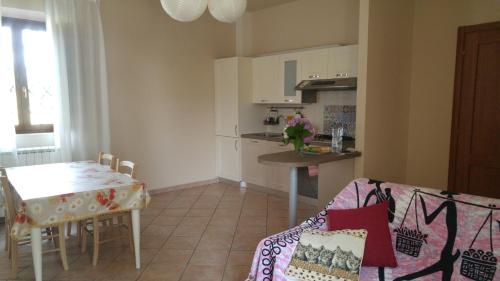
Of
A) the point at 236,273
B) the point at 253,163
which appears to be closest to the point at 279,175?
the point at 253,163

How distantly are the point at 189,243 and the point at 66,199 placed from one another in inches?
52.9

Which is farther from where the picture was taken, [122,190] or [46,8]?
[46,8]

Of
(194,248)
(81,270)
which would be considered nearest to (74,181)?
(81,270)

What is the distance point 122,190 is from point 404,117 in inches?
131

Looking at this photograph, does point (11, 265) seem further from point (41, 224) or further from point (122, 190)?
point (122, 190)

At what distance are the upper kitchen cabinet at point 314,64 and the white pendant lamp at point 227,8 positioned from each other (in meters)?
1.97

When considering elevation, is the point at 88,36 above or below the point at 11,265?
above

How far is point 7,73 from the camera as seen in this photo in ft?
12.4

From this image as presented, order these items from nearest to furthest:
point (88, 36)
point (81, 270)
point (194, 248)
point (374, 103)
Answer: point (81, 270) < point (194, 248) < point (374, 103) < point (88, 36)

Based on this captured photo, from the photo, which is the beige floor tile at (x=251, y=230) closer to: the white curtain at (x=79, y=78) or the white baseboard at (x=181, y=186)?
the white baseboard at (x=181, y=186)

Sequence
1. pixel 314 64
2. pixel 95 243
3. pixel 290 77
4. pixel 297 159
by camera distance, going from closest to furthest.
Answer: pixel 95 243 → pixel 297 159 → pixel 314 64 → pixel 290 77

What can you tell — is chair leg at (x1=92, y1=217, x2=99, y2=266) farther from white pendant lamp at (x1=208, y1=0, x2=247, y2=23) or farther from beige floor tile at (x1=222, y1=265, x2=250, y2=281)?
white pendant lamp at (x1=208, y1=0, x2=247, y2=23)

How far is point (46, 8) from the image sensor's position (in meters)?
3.91

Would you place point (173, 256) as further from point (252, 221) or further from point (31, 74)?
point (31, 74)
